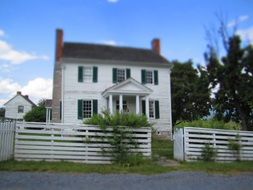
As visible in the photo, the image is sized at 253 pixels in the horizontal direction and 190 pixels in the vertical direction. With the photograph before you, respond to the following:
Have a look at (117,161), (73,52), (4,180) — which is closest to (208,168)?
(117,161)

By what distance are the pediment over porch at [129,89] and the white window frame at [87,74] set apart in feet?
6.09

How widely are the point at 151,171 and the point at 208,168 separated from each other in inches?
88.2

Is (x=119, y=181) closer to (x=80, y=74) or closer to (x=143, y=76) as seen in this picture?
(x=80, y=74)

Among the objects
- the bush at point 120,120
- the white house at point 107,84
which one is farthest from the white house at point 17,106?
the bush at point 120,120

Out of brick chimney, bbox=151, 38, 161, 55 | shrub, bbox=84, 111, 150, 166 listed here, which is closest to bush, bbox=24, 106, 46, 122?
brick chimney, bbox=151, 38, 161, 55

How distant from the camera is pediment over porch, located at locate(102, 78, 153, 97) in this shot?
2606 cm

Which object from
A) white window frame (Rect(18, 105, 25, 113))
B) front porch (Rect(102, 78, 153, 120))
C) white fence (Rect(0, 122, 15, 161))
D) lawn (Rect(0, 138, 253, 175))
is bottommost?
lawn (Rect(0, 138, 253, 175))

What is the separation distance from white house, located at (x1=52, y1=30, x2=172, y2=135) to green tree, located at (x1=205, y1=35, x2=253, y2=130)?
10.3 m

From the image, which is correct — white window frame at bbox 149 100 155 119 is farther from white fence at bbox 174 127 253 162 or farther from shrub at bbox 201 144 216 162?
shrub at bbox 201 144 216 162

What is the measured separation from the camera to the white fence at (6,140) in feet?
36.0

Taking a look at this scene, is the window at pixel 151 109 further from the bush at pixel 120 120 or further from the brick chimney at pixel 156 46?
the bush at pixel 120 120

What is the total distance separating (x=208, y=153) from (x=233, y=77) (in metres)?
4.09

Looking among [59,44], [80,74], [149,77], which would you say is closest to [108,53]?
[80,74]

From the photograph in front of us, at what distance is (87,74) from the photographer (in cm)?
2753
